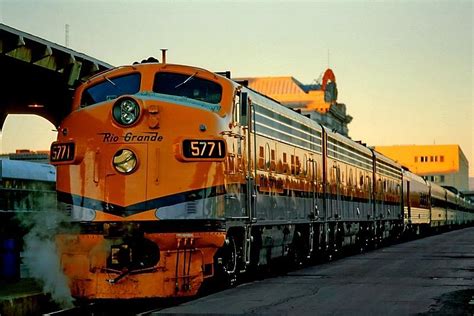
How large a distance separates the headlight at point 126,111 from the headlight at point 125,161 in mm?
458

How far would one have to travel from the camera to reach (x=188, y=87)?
45.8 feet

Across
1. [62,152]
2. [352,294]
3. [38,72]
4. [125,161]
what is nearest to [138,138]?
[125,161]

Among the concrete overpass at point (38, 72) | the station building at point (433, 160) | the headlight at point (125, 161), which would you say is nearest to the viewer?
the headlight at point (125, 161)

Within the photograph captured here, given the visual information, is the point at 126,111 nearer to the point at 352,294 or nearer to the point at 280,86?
the point at 352,294

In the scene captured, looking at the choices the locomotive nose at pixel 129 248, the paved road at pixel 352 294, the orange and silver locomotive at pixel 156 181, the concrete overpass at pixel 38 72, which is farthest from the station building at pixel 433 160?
the locomotive nose at pixel 129 248

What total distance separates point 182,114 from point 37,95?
22.3 meters

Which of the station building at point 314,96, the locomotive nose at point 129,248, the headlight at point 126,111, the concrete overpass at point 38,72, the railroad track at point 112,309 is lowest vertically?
the railroad track at point 112,309

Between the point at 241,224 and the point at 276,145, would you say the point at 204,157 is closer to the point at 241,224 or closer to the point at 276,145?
the point at 241,224

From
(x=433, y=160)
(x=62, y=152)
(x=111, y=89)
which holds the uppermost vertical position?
(x=433, y=160)

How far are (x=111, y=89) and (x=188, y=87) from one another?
4.11 feet

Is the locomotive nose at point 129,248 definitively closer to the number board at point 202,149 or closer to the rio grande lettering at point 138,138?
the rio grande lettering at point 138,138

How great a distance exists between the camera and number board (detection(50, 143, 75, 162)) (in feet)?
43.4

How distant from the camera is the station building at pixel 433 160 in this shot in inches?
7143

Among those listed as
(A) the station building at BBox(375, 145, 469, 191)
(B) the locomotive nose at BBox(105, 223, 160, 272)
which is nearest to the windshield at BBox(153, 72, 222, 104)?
(B) the locomotive nose at BBox(105, 223, 160, 272)
